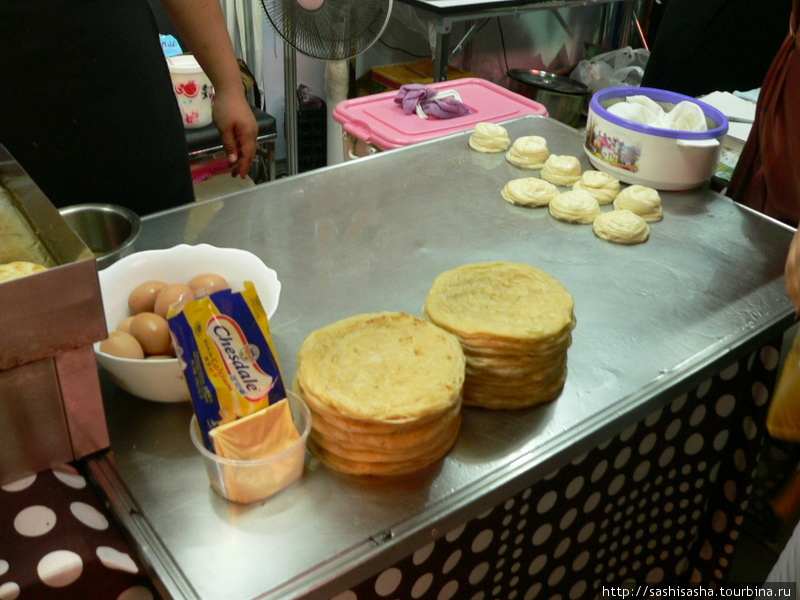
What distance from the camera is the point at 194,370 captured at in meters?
0.76

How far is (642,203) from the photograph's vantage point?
4.84ft

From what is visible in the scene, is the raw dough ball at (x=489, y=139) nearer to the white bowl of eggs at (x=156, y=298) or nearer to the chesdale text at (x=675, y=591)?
the white bowl of eggs at (x=156, y=298)

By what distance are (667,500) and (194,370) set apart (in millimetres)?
1031

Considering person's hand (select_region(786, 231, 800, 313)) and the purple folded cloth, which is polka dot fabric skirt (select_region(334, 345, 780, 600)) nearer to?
person's hand (select_region(786, 231, 800, 313))

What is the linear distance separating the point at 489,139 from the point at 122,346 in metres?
1.13

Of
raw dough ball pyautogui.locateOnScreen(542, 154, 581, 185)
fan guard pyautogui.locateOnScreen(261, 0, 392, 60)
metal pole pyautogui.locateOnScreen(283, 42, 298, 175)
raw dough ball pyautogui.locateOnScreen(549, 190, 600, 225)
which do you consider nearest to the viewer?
raw dough ball pyautogui.locateOnScreen(549, 190, 600, 225)

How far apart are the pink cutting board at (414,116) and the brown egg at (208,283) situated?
0.92 metres

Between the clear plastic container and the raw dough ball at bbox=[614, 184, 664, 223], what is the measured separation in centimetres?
95

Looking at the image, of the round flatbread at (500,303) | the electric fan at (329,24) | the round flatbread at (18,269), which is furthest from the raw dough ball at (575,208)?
the electric fan at (329,24)

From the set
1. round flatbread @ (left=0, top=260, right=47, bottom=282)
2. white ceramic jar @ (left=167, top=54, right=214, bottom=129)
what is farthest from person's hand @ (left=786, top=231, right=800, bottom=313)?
white ceramic jar @ (left=167, top=54, right=214, bottom=129)

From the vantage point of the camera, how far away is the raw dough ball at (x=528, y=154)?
5.47 ft

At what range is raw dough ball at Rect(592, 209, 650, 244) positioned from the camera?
1.39 m

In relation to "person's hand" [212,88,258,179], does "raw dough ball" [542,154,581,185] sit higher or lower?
lower

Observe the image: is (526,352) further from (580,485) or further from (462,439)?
(580,485)
